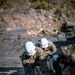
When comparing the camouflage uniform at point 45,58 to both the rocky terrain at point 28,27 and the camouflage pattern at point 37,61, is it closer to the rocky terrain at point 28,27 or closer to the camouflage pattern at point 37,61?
the camouflage pattern at point 37,61

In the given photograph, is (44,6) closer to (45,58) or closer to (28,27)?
(28,27)

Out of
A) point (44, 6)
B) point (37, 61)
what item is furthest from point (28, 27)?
point (37, 61)

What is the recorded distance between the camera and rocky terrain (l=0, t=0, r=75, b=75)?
59.8 ft

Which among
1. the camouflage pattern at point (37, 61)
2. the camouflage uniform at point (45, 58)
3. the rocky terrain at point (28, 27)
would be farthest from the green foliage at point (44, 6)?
the camouflage pattern at point (37, 61)

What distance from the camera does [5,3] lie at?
25.7 metres

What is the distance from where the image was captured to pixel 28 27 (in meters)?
22.3

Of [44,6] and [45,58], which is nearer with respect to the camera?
[45,58]

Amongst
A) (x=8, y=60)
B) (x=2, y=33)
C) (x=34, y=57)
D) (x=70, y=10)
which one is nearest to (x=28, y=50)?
(x=34, y=57)

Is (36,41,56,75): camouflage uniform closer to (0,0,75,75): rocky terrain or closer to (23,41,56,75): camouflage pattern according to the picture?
(23,41,56,75): camouflage pattern

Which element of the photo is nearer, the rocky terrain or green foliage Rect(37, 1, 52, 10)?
the rocky terrain

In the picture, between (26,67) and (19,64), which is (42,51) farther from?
(19,64)

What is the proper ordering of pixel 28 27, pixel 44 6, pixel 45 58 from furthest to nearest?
pixel 44 6
pixel 28 27
pixel 45 58

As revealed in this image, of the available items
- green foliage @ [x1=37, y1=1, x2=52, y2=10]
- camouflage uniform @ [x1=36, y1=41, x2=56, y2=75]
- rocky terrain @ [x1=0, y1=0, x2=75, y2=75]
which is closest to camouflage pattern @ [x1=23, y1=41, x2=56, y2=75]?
camouflage uniform @ [x1=36, y1=41, x2=56, y2=75]

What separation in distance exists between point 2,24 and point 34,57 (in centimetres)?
1304
